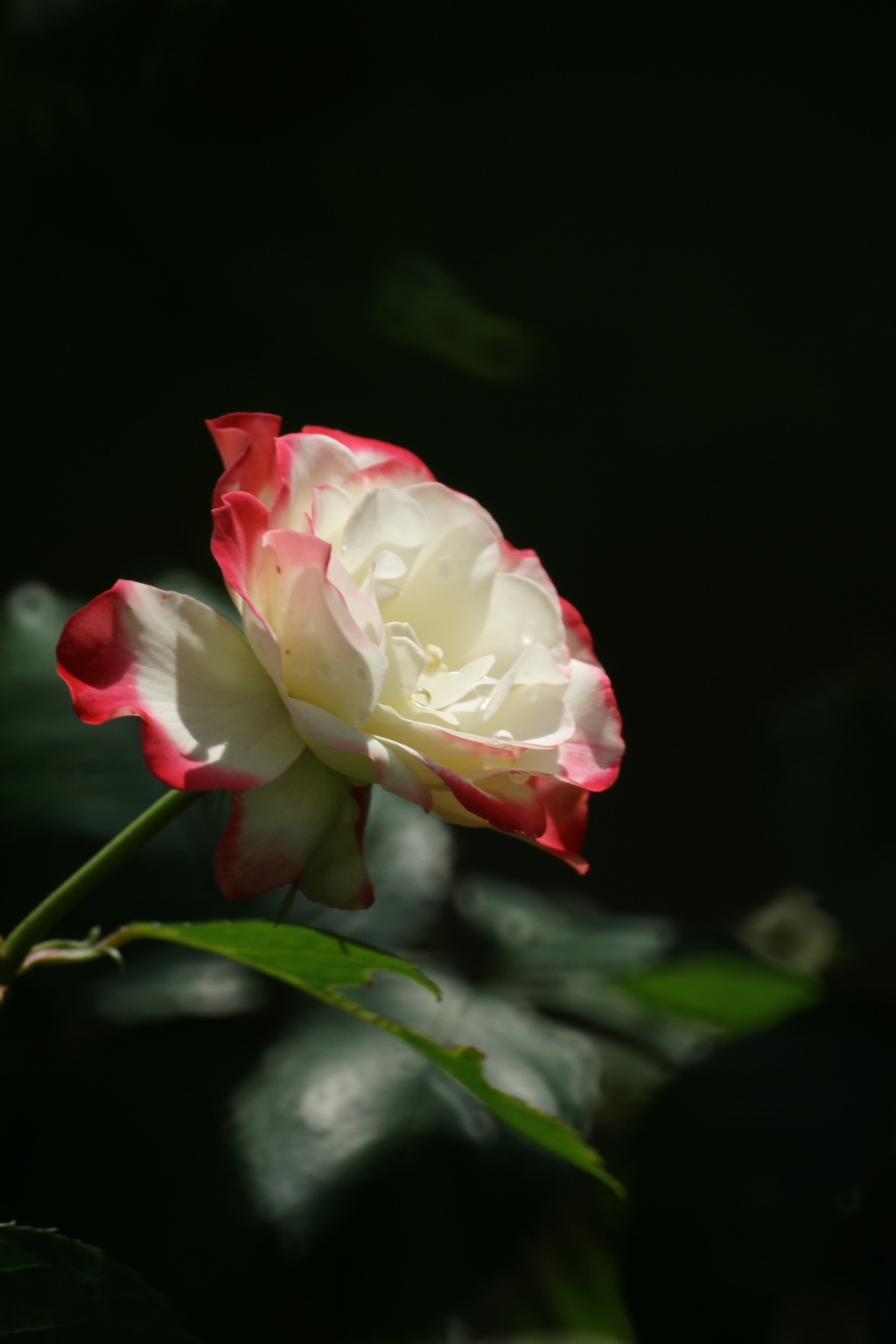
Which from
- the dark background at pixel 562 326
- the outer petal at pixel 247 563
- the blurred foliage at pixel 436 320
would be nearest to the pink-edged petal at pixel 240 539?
the outer petal at pixel 247 563

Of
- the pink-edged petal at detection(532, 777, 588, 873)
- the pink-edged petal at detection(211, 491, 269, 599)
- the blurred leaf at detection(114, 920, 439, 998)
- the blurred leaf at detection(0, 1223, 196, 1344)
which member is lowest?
the blurred leaf at detection(0, 1223, 196, 1344)

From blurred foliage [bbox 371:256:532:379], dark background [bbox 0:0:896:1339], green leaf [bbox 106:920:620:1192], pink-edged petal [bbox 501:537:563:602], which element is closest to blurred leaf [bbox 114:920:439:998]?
green leaf [bbox 106:920:620:1192]

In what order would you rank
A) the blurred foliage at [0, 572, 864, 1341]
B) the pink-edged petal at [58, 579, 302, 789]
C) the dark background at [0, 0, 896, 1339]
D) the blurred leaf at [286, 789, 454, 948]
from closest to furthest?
the pink-edged petal at [58, 579, 302, 789] → the blurred foliage at [0, 572, 864, 1341] → the blurred leaf at [286, 789, 454, 948] → the dark background at [0, 0, 896, 1339]

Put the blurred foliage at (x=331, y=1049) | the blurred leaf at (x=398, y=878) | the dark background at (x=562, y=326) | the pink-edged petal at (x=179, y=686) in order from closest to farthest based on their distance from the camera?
the pink-edged petal at (x=179, y=686) < the blurred foliage at (x=331, y=1049) < the blurred leaf at (x=398, y=878) < the dark background at (x=562, y=326)

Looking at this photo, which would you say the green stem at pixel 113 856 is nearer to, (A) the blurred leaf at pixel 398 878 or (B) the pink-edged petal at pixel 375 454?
(B) the pink-edged petal at pixel 375 454

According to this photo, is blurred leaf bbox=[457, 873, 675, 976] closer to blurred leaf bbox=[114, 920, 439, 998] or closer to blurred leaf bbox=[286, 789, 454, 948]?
blurred leaf bbox=[286, 789, 454, 948]

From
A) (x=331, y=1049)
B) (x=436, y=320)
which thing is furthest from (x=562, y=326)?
(x=331, y=1049)
